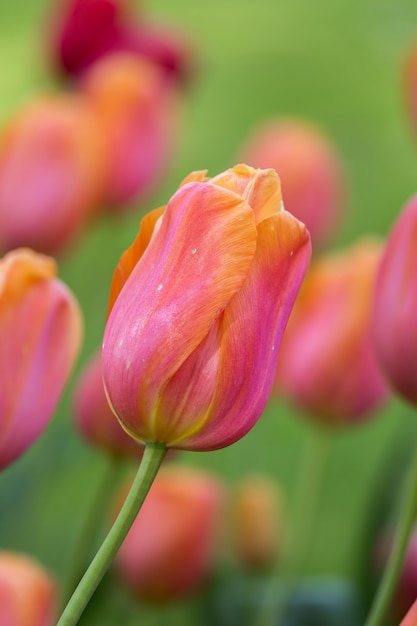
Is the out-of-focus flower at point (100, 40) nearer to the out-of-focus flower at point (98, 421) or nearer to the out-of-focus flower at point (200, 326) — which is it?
the out-of-focus flower at point (98, 421)

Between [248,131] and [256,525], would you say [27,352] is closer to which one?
[256,525]

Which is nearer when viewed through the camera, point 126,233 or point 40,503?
point 40,503

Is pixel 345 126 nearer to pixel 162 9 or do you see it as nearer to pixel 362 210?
pixel 362 210

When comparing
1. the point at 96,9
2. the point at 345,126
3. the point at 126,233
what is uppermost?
the point at 96,9

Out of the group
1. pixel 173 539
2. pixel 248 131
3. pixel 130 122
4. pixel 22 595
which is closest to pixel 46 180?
pixel 130 122

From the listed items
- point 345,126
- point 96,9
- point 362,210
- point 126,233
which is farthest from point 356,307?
point 345,126

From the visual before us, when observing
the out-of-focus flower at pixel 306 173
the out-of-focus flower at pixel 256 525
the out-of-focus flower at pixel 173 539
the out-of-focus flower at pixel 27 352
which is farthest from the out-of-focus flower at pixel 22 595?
the out-of-focus flower at pixel 306 173

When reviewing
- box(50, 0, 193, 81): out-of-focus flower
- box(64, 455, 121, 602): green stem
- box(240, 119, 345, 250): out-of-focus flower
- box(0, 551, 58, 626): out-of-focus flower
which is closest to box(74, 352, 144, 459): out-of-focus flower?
box(64, 455, 121, 602): green stem
